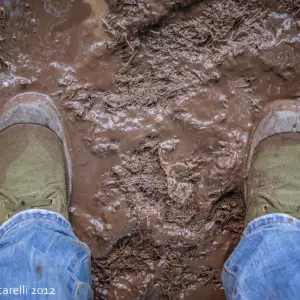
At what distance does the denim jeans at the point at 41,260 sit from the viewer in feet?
3.87

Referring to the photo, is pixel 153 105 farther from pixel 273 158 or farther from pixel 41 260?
pixel 41 260

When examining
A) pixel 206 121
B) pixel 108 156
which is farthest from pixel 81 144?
pixel 206 121

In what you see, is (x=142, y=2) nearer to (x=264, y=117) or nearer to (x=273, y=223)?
(x=264, y=117)

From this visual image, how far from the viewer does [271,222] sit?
1.37m

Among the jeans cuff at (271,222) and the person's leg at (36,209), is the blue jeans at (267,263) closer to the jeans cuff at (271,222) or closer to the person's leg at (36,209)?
the jeans cuff at (271,222)

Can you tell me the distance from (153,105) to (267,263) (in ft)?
2.47

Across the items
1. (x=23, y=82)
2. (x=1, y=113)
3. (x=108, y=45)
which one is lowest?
(x=1, y=113)

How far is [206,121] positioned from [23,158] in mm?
785

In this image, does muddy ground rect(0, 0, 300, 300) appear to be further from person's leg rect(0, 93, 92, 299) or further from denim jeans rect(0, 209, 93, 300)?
denim jeans rect(0, 209, 93, 300)

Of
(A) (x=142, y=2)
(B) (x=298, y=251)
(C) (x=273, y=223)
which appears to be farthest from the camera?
(A) (x=142, y=2)

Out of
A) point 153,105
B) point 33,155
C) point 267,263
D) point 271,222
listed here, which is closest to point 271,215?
point 271,222

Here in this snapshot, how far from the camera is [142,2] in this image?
1552 millimetres

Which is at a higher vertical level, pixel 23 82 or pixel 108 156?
pixel 23 82

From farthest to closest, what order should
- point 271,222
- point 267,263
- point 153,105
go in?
point 153,105 → point 271,222 → point 267,263
